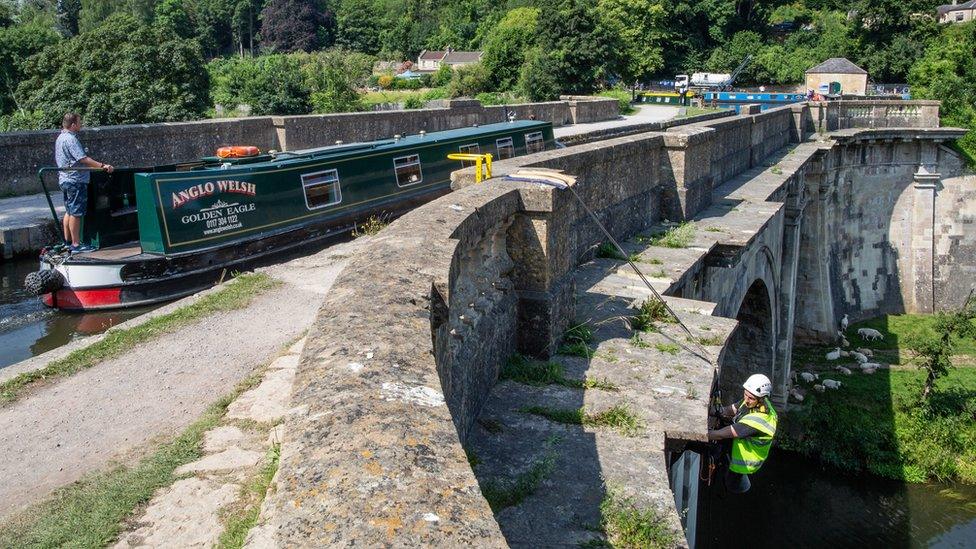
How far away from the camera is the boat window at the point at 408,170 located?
42.4ft

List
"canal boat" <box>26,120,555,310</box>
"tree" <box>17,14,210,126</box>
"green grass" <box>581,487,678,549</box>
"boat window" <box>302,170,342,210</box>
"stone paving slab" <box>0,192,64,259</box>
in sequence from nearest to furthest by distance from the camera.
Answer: "green grass" <box>581,487,678,549</box>
"canal boat" <box>26,120,555,310</box>
"boat window" <box>302,170,342,210</box>
"stone paving slab" <box>0,192,64,259</box>
"tree" <box>17,14,210,126</box>

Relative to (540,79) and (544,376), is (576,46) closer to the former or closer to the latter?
(540,79)

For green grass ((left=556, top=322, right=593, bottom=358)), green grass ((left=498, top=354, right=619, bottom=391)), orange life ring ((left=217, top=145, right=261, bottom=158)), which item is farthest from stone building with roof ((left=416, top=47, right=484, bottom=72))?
green grass ((left=498, top=354, right=619, bottom=391))

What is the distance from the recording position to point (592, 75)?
40.2 metres

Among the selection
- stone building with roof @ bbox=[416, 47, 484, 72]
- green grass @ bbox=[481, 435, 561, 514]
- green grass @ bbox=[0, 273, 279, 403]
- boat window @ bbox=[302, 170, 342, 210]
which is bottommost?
green grass @ bbox=[481, 435, 561, 514]

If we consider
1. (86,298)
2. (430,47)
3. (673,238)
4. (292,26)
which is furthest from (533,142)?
(430,47)

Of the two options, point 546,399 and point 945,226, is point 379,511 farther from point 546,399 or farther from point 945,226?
point 945,226

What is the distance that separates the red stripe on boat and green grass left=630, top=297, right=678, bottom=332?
612 centimetres

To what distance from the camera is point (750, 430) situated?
5.78 meters

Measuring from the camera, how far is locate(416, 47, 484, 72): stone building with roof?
77.2 meters

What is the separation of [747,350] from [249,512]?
13715mm

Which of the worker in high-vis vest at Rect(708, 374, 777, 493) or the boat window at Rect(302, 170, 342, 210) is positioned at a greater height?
the boat window at Rect(302, 170, 342, 210)

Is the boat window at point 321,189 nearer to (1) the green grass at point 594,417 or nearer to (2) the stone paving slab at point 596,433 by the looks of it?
(2) the stone paving slab at point 596,433

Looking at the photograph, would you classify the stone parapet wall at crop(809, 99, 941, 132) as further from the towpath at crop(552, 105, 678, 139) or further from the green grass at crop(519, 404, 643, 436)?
the green grass at crop(519, 404, 643, 436)
